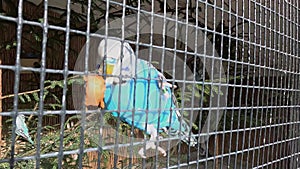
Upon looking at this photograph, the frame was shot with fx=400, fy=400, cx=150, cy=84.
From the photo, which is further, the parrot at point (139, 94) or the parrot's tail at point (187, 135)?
the parrot's tail at point (187, 135)

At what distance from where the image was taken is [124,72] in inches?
31.0

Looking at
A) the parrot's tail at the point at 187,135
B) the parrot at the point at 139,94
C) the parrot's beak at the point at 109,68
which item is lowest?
the parrot's tail at the point at 187,135

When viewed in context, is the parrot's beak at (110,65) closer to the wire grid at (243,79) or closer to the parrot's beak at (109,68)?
the parrot's beak at (109,68)

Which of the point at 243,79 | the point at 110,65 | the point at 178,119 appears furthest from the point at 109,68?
the point at 243,79

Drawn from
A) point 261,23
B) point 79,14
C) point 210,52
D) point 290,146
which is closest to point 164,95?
point 210,52

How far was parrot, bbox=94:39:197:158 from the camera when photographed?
2.51 feet

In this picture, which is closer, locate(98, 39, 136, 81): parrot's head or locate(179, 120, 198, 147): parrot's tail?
locate(98, 39, 136, 81): parrot's head

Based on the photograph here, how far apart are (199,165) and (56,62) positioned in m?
0.65

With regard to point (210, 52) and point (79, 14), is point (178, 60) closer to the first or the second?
point (210, 52)

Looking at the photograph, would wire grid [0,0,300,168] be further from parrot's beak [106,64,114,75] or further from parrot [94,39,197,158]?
parrot's beak [106,64,114,75]

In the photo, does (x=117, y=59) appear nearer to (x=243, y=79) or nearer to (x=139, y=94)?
(x=139, y=94)

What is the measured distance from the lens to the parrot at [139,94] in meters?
0.77

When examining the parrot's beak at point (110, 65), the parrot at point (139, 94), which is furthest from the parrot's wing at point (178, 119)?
the parrot's beak at point (110, 65)

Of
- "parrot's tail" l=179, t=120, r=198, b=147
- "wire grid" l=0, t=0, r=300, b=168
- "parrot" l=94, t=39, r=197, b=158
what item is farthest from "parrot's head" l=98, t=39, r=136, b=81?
"parrot's tail" l=179, t=120, r=198, b=147
